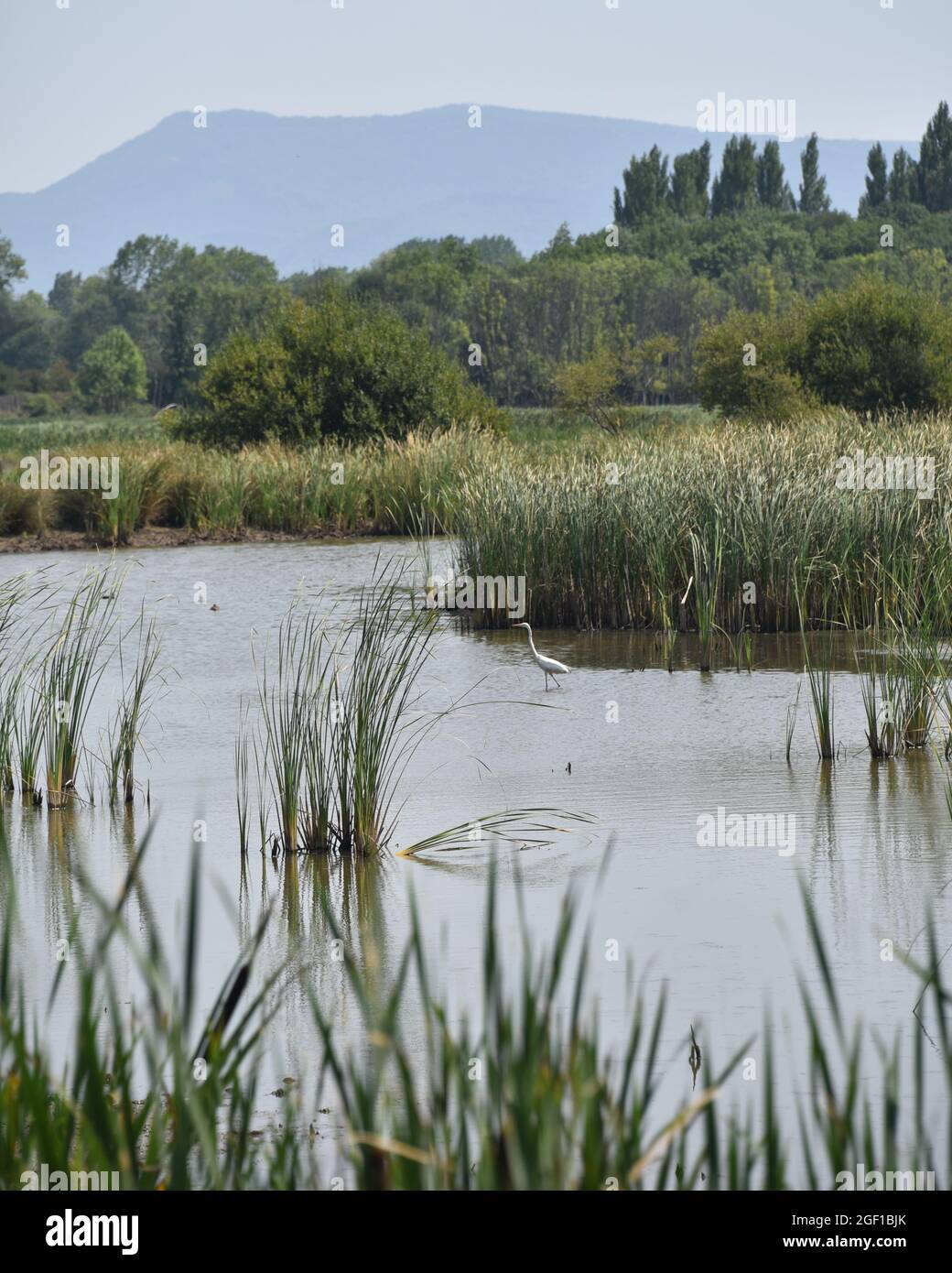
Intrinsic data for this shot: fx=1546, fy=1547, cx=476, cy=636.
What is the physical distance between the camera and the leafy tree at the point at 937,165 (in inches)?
3917

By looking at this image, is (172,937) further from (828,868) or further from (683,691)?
(683,691)

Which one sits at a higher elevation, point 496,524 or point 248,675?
point 496,524

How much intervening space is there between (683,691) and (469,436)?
13.3 m

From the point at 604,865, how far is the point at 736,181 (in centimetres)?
11012

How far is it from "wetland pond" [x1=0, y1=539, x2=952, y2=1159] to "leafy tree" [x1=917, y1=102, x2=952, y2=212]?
321ft

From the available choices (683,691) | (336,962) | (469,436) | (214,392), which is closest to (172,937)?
(336,962)

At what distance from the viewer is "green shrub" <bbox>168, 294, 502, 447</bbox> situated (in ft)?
87.3

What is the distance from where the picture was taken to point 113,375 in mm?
82000

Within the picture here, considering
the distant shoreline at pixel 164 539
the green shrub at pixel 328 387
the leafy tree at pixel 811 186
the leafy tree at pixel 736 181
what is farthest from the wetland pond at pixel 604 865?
the leafy tree at pixel 811 186

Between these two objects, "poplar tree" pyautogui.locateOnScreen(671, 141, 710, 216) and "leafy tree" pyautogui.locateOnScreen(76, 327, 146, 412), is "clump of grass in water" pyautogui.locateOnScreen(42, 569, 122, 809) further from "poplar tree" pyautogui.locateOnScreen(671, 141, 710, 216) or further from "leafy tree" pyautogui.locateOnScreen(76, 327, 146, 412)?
"poplar tree" pyautogui.locateOnScreen(671, 141, 710, 216)

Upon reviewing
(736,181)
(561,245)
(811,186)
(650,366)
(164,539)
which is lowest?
(164,539)

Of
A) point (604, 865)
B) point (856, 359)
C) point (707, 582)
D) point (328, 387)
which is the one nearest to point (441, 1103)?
point (604, 865)

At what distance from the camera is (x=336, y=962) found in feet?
15.9

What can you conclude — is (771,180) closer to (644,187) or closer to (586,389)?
(644,187)
